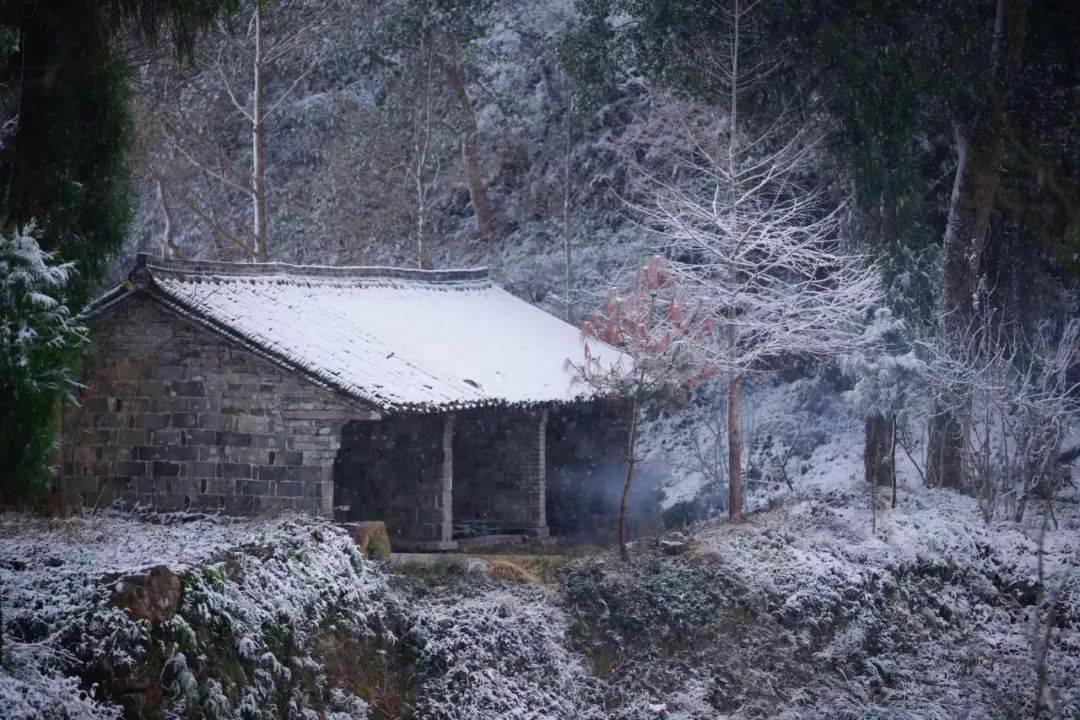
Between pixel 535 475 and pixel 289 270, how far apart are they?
561cm

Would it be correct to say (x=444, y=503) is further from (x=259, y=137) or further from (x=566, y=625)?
(x=259, y=137)

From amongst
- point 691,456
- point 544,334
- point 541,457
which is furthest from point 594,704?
point 691,456

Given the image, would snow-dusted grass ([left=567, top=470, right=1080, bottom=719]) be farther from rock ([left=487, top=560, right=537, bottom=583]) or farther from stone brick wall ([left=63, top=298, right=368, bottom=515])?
stone brick wall ([left=63, top=298, right=368, bottom=515])

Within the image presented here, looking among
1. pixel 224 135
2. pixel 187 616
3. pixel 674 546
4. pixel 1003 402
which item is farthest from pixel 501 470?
pixel 224 135

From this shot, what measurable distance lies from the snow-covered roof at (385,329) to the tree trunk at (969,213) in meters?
6.59

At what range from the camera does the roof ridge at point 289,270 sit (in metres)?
17.0

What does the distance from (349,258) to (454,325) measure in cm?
1367

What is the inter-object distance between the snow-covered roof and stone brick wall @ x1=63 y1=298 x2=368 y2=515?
38cm

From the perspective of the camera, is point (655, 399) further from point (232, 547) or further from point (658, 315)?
point (232, 547)

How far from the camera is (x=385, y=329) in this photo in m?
20.0

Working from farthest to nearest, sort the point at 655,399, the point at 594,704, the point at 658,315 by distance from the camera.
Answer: the point at 658,315, the point at 655,399, the point at 594,704

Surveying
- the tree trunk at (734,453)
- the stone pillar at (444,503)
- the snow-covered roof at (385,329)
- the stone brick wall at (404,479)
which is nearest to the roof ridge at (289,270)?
the snow-covered roof at (385,329)

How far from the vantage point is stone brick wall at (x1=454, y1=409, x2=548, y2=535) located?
21250mm

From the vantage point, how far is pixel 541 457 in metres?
21.3
